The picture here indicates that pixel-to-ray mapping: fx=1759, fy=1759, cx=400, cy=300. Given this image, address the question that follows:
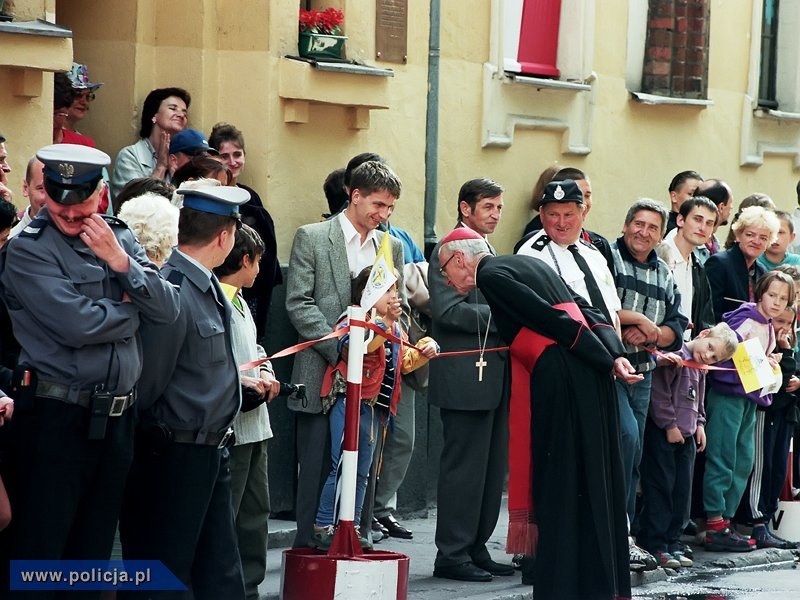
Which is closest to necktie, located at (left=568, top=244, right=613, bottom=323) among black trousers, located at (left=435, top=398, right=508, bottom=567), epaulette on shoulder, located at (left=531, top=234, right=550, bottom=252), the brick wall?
epaulette on shoulder, located at (left=531, top=234, right=550, bottom=252)

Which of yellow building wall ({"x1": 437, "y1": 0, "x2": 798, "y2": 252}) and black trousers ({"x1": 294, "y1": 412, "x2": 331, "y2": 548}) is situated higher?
yellow building wall ({"x1": 437, "y1": 0, "x2": 798, "y2": 252})

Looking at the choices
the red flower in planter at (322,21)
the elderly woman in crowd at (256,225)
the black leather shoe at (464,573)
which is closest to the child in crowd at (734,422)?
→ the black leather shoe at (464,573)

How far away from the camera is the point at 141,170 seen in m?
9.55

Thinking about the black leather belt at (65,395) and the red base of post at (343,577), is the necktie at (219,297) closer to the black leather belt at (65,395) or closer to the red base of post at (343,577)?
the black leather belt at (65,395)

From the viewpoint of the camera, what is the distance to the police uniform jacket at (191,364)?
6.52 meters

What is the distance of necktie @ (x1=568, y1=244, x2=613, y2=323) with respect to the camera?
29.2 feet

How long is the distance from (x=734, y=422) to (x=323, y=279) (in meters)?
3.01

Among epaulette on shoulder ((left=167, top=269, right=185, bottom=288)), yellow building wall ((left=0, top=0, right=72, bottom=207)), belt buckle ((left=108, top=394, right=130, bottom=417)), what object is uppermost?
yellow building wall ((left=0, top=0, right=72, bottom=207))

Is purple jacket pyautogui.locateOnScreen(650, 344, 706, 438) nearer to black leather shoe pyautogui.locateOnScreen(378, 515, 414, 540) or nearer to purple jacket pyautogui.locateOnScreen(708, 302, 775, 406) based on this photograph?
purple jacket pyautogui.locateOnScreen(708, 302, 775, 406)

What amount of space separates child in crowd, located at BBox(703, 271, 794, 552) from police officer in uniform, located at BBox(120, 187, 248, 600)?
4.82 meters

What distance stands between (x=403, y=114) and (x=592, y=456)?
12.0 ft

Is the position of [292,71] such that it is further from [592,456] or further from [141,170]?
[592,456]

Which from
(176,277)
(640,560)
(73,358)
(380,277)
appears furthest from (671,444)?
(73,358)

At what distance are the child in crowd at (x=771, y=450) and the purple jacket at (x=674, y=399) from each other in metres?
1.08
